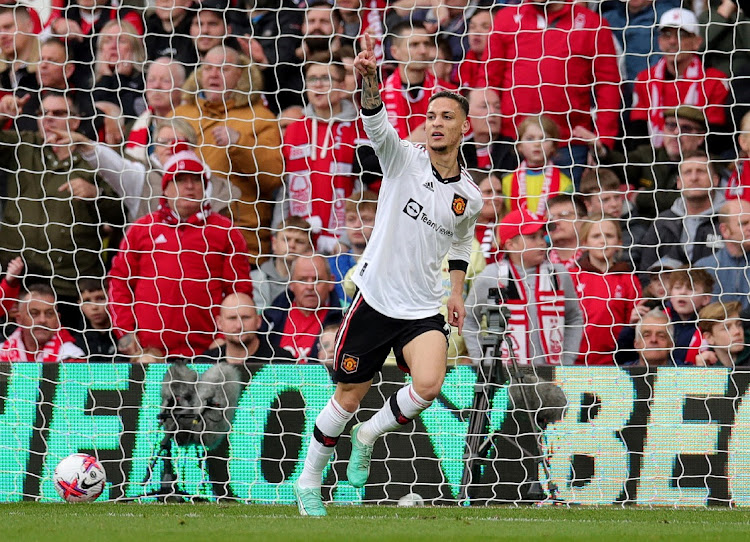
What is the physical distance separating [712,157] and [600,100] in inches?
42.5

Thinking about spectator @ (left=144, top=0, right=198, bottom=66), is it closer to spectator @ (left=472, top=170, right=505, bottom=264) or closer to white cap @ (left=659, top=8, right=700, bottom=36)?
spectator @ (left=472, top=170, right=505, bottom=264)

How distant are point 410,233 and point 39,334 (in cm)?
410

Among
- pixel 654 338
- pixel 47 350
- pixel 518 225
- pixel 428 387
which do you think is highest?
pixel 518 225

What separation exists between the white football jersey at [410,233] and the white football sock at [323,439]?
26.4 inches

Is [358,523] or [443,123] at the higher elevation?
[443,123]

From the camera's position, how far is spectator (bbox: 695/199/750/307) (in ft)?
30.6

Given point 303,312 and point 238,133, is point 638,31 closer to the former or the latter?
point 238,133

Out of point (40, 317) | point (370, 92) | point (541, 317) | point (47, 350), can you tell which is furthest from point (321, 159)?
point (370, 92)

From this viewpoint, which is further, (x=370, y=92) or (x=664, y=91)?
(x=664, y=91)

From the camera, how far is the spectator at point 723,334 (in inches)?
350

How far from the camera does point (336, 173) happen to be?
10.3 metres

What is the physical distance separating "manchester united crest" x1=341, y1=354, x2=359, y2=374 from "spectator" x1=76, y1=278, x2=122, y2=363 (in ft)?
11.0

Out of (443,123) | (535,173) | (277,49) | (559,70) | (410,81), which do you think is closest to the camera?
(443,123)

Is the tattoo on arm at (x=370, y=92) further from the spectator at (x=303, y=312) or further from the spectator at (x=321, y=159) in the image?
the spectator at (x=321, y=159)
